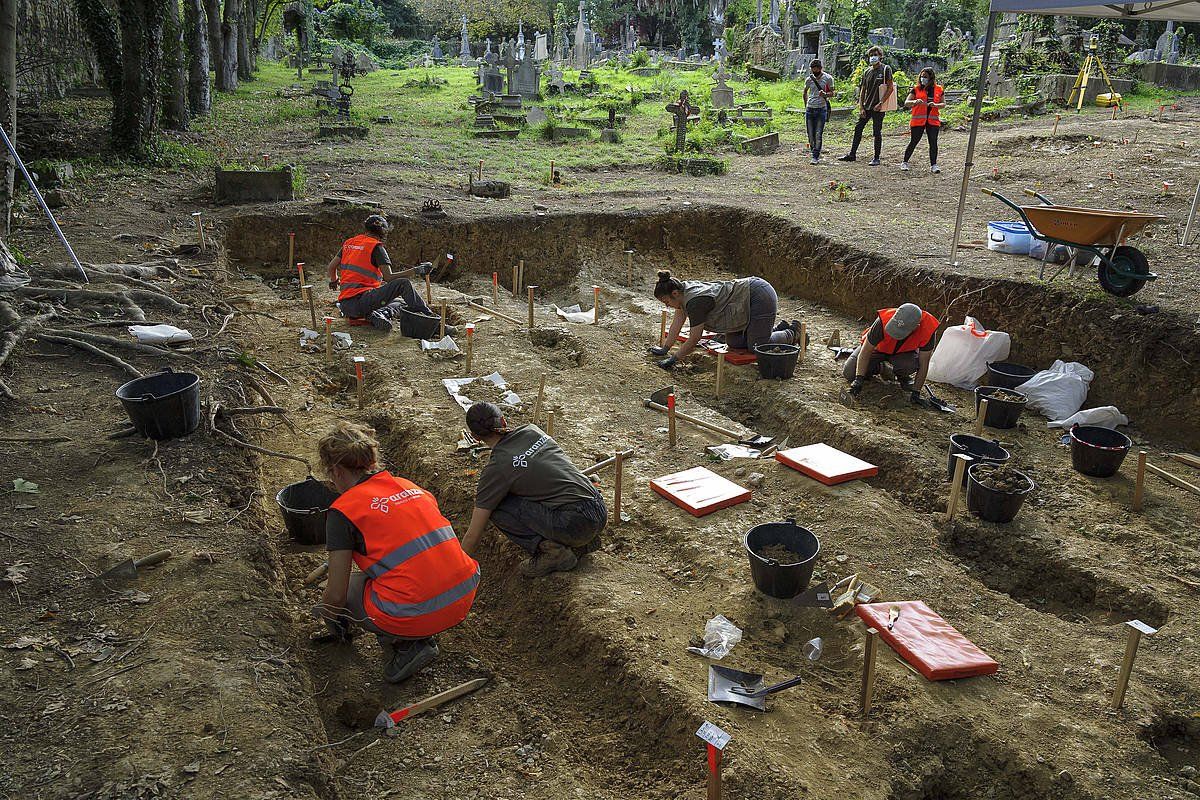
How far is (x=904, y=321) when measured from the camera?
22.0 ft

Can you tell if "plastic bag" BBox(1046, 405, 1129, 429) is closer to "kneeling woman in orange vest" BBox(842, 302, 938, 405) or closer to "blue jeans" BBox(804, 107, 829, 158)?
"kneeling woman in orange vest" BBox(842, 302, 938, 405)

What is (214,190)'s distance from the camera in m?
11.7

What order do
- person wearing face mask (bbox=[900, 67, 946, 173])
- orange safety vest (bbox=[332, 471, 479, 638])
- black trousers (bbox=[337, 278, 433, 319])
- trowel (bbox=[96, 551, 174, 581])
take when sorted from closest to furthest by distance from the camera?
orange safety vest (bbox=[332, 471, 479, 638]) < trowel (bbox=[96, 551, 174, 581]) < black trousers (bbox=[337, 278, 433, 319]) < person wearing face mask (bbox=[900, 67, 946, 173])

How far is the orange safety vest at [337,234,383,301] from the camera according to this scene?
27.4 ft

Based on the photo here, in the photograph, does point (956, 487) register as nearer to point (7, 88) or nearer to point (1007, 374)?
point (1007, 374)

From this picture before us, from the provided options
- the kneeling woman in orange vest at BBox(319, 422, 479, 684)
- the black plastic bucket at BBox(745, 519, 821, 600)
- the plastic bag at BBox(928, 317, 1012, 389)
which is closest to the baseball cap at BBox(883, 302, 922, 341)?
the plastic bag at BBox(928, 317, 1012, 389)

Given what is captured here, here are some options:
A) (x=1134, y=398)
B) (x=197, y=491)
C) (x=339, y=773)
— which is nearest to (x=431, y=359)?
(x=197, y=491)

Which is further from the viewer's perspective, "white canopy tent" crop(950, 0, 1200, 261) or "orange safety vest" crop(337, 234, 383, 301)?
"orange safety vest" crop(337, 234, 383, 301)

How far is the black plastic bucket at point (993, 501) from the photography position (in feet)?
17.1

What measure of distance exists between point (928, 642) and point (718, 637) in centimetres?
110

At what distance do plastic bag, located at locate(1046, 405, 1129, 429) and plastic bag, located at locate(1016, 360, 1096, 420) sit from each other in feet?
0.39

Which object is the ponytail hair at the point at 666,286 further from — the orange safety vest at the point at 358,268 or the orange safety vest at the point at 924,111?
the orange safety vest at the point at 924,111

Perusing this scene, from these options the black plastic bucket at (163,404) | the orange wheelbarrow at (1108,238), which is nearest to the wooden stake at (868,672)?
the black plastic bucket at (163,404)

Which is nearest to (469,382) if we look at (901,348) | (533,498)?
(533,498)
